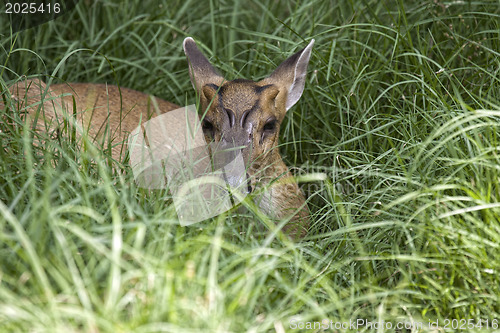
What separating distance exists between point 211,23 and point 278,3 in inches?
26.7

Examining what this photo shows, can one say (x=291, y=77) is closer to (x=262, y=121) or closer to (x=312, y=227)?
(x=262, y=121)

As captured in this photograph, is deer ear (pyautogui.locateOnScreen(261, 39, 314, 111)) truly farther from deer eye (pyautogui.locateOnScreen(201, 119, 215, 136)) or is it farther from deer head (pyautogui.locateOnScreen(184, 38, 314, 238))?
deer eye (pyautogui.locateOnScreen(201, 119, 215, 136))

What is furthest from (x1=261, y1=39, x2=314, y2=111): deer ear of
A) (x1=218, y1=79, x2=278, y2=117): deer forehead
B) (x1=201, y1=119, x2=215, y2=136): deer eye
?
(x1=201, y1=119, x2=215, y2=136): deer eye

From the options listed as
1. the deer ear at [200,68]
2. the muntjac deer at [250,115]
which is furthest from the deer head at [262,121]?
the deer ear at [200,68]

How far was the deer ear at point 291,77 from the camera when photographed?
4750mm

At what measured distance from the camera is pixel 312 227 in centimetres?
412

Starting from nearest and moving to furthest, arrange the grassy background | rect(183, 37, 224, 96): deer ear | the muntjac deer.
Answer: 1. the grassy background
2. the muntjac deer
3. rect(183, 37, 224, 96): deer ear

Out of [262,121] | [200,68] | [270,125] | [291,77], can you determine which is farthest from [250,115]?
[200,68]

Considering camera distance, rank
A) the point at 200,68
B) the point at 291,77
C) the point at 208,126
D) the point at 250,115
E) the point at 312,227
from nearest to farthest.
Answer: the point at 312,227, the point at 250,115, the point at 208,126, the point at 291,77, the point at 200,68

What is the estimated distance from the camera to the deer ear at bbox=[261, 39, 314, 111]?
187 inches

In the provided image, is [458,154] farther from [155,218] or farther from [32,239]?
[32,239]

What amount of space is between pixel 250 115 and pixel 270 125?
0.64 ft

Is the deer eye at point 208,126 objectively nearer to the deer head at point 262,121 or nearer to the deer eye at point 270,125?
the deer head at point 262,121

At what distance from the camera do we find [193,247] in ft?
9.60
